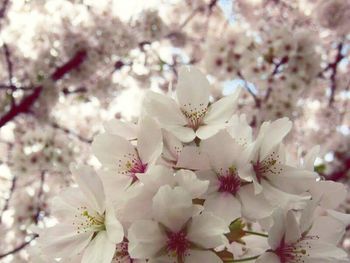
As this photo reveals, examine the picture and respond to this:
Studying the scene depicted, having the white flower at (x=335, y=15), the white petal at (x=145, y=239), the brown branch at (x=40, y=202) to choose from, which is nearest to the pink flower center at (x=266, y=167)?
the white petal at (x=145, y=239)

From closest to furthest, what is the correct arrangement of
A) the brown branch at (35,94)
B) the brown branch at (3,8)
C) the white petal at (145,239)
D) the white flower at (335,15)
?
the white petal at (145,239) → the brown branch at (35,94) → the brown branch at (3,8) → the white flower at (335,15)

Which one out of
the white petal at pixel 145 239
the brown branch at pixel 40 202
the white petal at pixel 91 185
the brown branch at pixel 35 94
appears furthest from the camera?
the brown branch at pixel 40 202

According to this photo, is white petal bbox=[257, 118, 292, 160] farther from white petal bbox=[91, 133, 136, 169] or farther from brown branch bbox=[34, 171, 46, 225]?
brown branch bbox=[34, 171, 46, 225]

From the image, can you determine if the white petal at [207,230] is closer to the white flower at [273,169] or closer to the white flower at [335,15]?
the white flower at [273,169]

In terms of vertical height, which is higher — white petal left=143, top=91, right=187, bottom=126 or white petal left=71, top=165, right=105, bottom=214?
white petal left=143, top=91, right=187, bottom=126

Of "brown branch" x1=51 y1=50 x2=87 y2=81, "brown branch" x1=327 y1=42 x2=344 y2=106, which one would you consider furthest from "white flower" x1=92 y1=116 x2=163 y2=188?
"brown branch" x1=327 y1=42 x2=344 y2=106

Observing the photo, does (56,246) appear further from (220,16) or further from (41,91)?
(220,16)

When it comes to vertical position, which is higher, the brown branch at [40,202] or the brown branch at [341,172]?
the brown branch at [341,172]

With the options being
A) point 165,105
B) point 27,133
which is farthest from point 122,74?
point 165,105

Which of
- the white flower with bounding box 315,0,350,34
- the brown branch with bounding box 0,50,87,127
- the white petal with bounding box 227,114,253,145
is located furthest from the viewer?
the white flower with bounding box 315,0,350,34
